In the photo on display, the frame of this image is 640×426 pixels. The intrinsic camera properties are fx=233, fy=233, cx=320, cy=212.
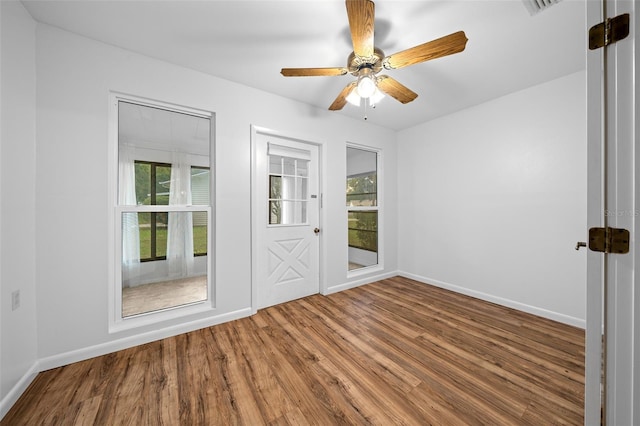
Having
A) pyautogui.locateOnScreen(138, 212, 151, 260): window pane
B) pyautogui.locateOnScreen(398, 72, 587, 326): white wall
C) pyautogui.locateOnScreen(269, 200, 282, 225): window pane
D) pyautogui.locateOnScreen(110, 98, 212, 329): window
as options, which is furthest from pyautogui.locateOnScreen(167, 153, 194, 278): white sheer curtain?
pyautogui.locateOnScreen(398, 72, 587, 326): white wall

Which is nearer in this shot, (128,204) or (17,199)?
(17,199)

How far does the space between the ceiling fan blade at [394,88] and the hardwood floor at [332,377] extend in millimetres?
2278

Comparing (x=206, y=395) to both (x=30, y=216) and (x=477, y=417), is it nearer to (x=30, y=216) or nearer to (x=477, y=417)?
(x=477, y=417)

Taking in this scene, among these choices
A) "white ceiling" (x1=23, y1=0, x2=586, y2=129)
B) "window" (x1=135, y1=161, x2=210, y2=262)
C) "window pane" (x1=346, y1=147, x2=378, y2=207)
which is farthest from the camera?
"window pane" (x1=346, y1=147, x2=378, y2=207)

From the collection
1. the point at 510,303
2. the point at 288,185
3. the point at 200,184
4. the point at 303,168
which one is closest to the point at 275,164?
the point at 288,185

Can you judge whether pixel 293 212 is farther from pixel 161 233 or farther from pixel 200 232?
pixel 161 233

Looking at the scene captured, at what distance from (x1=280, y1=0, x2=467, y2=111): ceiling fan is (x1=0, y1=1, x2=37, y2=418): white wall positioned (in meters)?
1.77

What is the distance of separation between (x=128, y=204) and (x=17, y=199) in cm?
65

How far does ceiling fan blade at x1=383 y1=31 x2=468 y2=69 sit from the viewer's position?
144cm

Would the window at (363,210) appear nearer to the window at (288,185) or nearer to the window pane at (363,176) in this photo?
the window pane at (363,176)

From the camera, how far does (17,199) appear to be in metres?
1.56

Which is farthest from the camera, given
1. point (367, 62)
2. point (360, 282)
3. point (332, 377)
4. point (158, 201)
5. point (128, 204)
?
point (360, 282)

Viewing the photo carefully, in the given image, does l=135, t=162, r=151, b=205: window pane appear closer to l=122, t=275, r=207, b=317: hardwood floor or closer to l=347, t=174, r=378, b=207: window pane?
l=122, t=275, r=207, b=317: hardwood floor

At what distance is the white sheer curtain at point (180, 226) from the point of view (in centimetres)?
263
